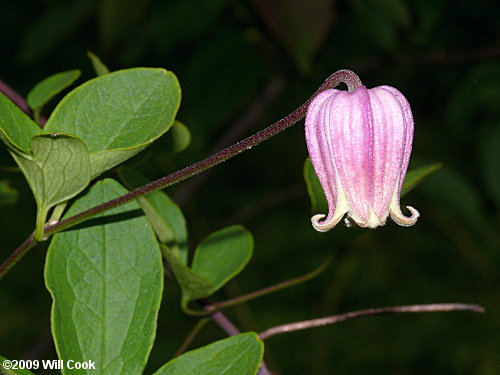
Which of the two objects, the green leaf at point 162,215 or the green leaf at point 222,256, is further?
the green leaf at point 222,256

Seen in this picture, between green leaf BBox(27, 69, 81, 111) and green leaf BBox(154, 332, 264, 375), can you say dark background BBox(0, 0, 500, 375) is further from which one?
green leaf BBox(154, 332, 264, 375)

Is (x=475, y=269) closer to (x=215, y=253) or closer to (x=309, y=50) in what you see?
(x=309, y=50)

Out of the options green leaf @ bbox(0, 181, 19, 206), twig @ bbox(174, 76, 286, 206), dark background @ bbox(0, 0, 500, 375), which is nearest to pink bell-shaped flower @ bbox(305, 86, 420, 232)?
green leaf @ bbox(0, 181, 19, 206)

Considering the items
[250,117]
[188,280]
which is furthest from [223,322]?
[250,117]

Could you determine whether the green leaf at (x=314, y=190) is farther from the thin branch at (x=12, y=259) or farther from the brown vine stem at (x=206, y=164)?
the thin branch at (x=12, y=259)

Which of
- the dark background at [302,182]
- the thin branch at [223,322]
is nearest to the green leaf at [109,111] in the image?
the thin branch at [223,322]

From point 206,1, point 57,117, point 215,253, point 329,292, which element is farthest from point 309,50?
point 329,292

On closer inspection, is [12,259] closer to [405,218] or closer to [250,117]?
[405,218]
